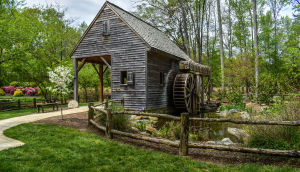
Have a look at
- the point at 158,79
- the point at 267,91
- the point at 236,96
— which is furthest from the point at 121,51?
the point at 267,91

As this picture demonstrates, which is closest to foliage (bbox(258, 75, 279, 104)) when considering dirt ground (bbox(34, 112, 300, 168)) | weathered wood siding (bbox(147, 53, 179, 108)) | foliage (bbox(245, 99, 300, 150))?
weathered wood siding (bbox(147, 53, 179, 108))

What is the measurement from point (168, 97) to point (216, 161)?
9.10 meters

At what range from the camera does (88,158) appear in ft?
14.3

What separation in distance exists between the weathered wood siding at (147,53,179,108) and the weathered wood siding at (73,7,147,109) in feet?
1.70

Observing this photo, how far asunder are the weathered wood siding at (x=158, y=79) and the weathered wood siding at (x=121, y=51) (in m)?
0.52

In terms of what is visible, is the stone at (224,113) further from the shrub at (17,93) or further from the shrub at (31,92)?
the shrub at (17,93)

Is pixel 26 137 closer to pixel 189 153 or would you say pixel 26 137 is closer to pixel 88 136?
pixel 88 136

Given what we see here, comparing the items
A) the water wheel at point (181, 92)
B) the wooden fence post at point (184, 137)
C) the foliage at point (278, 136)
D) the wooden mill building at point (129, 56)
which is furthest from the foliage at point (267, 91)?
the wooden fence post at point (184, 137)

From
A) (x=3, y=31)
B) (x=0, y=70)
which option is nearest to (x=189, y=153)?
(x=3, y=31)

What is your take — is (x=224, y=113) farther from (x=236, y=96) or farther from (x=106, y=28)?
(x=106, y=28)

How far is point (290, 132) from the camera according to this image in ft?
15.0

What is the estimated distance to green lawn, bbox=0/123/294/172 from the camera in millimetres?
3882

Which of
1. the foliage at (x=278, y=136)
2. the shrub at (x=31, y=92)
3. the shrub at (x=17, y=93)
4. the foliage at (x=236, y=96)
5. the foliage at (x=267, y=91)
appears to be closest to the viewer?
the foliage at (x=278, y=136)

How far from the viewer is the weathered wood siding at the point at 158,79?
11234 mm
